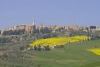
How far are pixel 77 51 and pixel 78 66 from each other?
13.9 meters

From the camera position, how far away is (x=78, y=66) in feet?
120

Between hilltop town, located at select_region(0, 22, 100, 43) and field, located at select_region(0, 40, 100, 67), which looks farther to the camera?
hilltop town, located at select_region(0, 22, 100, 43)

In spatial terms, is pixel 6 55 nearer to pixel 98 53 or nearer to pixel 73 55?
pixel 73 55

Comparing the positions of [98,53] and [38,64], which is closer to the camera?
[38,64]

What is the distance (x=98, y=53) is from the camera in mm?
48750

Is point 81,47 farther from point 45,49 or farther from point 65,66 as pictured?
point 65,66

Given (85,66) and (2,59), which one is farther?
(2,59)

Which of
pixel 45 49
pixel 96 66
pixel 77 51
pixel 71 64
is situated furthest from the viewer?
pixel 45 49

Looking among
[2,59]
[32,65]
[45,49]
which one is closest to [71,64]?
[32,65]

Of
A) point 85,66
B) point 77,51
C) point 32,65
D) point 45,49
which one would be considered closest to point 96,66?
point 85,66

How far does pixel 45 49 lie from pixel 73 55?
817 cm

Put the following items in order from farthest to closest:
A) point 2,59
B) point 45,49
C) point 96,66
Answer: point 45,49 → point 2,59 → point 96,66

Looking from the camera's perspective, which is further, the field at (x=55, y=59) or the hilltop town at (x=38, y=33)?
the hilltop town at (x=38, y=33)

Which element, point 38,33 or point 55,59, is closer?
point 55,59
